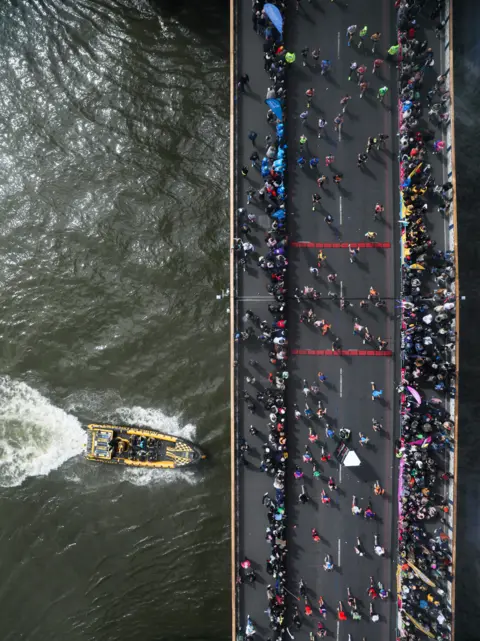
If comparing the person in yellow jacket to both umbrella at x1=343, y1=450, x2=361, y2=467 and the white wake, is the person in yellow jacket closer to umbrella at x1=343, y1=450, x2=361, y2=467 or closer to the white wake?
umbrella at x1=343, y1=450, x2=361, y2=467

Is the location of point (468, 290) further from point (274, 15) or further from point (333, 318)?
point (274, 15)

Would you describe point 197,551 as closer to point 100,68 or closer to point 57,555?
point 57,555

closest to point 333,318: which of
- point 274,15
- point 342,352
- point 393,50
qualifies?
point 342,352

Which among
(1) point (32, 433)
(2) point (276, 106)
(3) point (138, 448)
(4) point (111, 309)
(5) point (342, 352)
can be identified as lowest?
(3) point (138, 448)

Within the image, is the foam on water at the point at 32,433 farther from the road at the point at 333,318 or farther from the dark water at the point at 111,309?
the road at the point at 333,318

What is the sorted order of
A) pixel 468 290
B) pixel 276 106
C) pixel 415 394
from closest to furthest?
pixel 415 394 → pixel 276 106 → pixel 468 290

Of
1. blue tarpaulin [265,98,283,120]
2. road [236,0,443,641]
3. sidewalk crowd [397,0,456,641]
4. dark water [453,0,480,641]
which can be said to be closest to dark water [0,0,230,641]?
road [236,0,443,641]

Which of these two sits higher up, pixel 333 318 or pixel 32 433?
pixel 333 318
